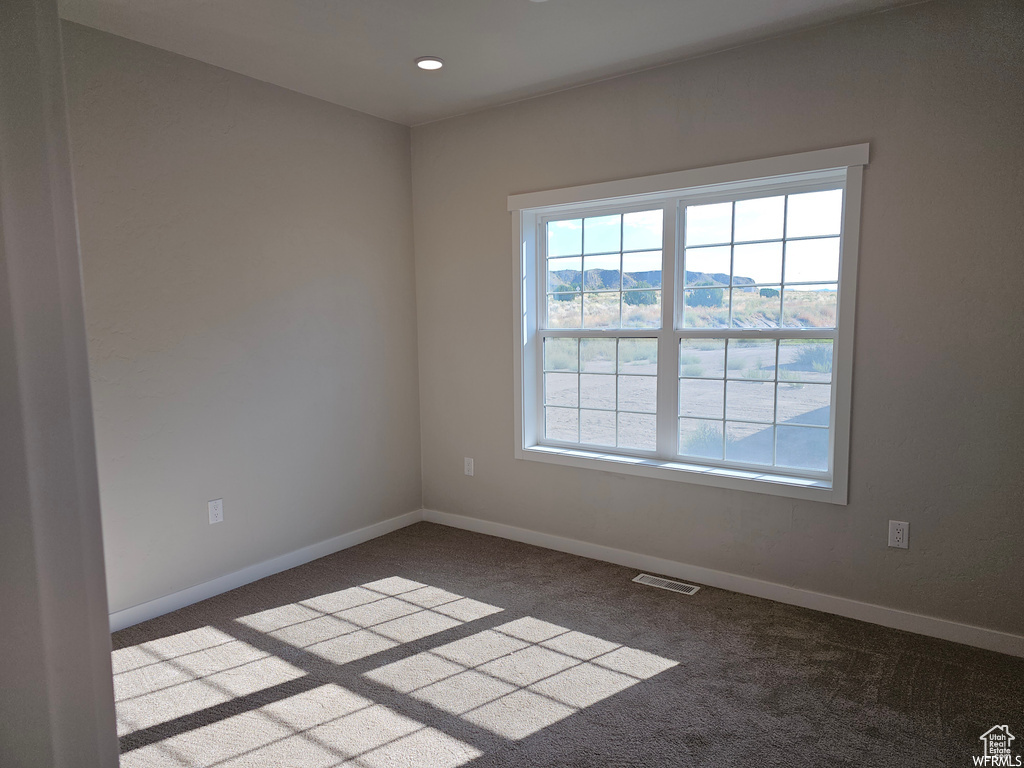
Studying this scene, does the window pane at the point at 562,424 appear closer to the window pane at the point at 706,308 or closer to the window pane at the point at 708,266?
the window pane at the point at 706,308

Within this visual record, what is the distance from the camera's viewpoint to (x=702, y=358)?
11.0 ft

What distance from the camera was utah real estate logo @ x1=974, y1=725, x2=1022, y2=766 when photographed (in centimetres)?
198

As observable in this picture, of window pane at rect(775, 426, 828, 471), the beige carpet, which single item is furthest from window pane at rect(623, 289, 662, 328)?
the beige carpet

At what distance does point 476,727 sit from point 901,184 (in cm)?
268

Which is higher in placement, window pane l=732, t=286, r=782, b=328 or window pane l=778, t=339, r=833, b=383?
window pane l=732, t=286, r=782, b=328

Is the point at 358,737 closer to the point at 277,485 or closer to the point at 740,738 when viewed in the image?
the point at 740,738

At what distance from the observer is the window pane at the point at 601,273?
3629 mm

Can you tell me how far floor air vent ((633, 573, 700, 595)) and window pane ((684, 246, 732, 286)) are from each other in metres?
1.54

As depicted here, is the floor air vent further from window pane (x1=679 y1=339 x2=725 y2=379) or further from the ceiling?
the ceiling

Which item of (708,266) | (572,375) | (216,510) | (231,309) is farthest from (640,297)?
(216,510)

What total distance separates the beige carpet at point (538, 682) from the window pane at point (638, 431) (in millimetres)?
760

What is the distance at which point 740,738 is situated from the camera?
2.12 metres

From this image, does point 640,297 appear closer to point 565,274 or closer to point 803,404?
point 565,274

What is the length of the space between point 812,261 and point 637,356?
0.99m
